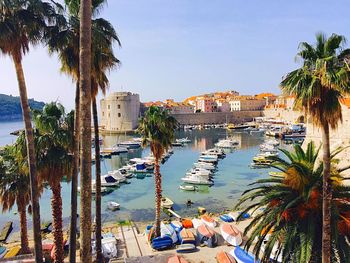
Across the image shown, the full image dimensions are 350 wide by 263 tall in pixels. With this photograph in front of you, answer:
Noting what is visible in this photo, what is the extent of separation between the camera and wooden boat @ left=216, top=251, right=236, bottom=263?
48.6 ft

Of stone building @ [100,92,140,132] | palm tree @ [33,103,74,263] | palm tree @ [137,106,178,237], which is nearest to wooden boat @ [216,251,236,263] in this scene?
palm tree @ [137,106,178,237]

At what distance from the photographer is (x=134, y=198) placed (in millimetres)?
34188

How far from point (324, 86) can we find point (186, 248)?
12161 mm

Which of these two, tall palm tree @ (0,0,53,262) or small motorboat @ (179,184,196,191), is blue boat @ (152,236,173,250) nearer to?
tall palm tree @ (0,0,53,262)

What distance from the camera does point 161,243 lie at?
57.8 feet

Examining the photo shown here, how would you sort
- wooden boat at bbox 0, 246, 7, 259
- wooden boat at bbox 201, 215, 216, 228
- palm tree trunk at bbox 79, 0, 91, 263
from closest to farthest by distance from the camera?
1. palm tree trunk at bbox 79, 0, 91, 263
2. wooden boat at bbox 0, 246, 7, 259
3. wooden boat at bbox 201, 215, 216, 228

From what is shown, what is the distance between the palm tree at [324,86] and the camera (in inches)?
282

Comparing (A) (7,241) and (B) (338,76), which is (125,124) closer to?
(A) (7,241)

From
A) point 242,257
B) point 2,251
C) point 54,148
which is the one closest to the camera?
point 54,148

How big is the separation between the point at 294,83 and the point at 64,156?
8504 millimetres

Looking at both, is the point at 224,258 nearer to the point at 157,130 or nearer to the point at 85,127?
the point at 157,130

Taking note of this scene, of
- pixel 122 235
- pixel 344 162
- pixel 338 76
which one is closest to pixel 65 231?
pixel 122 235

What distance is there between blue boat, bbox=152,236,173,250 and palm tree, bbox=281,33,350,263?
11019mm

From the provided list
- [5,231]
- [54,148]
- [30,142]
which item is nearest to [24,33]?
[30,142]
